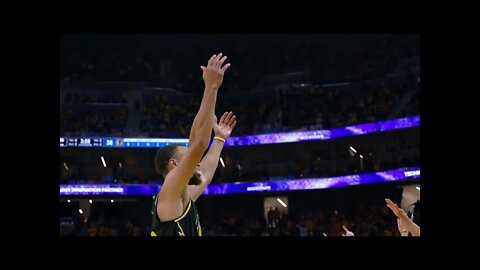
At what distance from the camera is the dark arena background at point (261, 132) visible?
89.6 feet

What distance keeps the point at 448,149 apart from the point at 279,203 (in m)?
24.8

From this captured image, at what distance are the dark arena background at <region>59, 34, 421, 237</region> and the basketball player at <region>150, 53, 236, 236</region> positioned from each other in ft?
67.2

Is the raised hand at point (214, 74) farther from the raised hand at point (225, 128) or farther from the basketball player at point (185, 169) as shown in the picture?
the raised hand at point (225, 128)

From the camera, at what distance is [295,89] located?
1192 inches

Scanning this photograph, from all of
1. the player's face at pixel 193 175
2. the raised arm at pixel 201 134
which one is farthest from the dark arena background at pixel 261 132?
the raised arm at pixel 201 134

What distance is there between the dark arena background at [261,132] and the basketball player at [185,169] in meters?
20.5

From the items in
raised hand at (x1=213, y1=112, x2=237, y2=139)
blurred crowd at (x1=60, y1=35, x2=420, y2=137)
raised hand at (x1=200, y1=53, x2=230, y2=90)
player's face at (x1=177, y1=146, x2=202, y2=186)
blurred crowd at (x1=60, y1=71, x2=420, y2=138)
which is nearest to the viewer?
raised hand at (x1=200, y1=53, x2=230, y2=90)

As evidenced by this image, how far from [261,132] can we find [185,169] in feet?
78.1

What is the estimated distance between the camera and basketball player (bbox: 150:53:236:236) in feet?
16.2

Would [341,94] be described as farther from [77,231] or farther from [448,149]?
[448,149]

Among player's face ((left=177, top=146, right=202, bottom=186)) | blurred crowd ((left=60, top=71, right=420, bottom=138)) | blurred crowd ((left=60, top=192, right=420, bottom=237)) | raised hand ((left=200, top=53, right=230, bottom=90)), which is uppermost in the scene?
blurred crowd ((left=60, top=71, right=420, bottom=138))

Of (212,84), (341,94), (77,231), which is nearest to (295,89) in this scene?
(341,94)

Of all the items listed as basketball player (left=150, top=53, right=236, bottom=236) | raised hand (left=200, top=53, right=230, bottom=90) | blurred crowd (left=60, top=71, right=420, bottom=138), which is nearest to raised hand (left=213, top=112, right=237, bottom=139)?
basketball player (left=150, top=53, right=236, bottom=236)

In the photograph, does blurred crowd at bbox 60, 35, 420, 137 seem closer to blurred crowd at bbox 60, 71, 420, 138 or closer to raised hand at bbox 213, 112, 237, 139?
blurred crowd at bbox 60, 71, 420, 138
